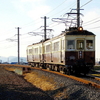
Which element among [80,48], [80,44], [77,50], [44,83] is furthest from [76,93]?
[80,44]

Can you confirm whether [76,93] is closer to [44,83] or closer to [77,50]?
[44,83]

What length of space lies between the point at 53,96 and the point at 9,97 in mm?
2119

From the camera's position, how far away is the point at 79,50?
16594mm

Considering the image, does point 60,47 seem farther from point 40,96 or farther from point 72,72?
point 40,96

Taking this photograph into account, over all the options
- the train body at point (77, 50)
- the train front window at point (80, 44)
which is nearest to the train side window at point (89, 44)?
the train body at point (77, 50)

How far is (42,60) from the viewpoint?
24.8 metres

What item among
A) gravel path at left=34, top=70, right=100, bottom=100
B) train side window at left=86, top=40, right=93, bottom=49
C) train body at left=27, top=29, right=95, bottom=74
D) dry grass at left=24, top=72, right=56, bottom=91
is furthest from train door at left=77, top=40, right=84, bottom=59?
gravel path at left=34, top=70, right=100, bottom=100

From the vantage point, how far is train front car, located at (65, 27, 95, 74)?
16.5 metres

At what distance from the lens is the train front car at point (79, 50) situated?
54.1 feet

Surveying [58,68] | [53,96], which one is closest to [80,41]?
[58,68]

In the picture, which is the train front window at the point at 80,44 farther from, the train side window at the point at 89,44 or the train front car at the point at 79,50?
the train side window at the point at 89,44

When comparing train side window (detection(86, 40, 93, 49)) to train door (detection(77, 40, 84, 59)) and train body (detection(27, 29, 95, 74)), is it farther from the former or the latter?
train door (detection(77, 40, 84, 59))

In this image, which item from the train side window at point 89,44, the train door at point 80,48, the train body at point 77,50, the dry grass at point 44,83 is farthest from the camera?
the train side window at point 89,44

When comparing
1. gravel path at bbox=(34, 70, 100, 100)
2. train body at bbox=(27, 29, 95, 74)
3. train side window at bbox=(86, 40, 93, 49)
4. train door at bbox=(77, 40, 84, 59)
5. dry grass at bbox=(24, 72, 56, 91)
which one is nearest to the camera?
gravel path at bbox=(34, 70, 100, 100)
